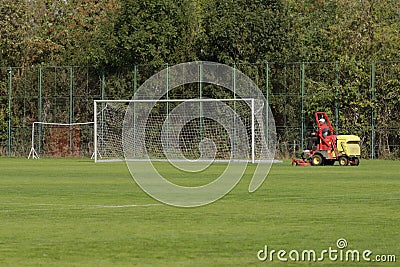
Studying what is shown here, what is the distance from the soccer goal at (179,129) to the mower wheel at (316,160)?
12.3ft

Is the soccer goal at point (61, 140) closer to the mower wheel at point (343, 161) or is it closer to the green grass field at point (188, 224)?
the mower wheel at point (343, 161)

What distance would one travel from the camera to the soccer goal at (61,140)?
48.8m

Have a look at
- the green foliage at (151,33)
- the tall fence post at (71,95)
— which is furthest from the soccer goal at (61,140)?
the green foliage at (151,33)

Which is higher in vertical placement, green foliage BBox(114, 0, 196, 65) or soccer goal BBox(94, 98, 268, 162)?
green foliage BBox(114, 0, 196, 65)

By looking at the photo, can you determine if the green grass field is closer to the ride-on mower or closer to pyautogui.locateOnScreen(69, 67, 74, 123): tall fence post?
the ride-on mower

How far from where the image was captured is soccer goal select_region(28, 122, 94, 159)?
48.8 meters

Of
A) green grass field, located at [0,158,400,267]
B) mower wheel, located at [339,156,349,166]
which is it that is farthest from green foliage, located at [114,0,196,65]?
green grass field, located at [0,158,400,267]

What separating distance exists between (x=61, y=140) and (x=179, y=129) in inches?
262

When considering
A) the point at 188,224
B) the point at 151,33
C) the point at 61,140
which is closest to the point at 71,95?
the point at 61,140

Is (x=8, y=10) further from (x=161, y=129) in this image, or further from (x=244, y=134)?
(x=244, y=134)

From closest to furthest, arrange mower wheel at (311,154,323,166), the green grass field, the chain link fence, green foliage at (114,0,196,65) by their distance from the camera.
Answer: the green grass field
mower wheel at (311,154,323,166)
the chain link fence
green foliage at (114,0,196,65)

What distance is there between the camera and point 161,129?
1800 inches

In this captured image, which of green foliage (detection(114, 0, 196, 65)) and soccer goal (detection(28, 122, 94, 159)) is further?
green foliage (detection(114, 0, 196, 65))

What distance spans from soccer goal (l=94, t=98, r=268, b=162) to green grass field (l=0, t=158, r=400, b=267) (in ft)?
59.8
